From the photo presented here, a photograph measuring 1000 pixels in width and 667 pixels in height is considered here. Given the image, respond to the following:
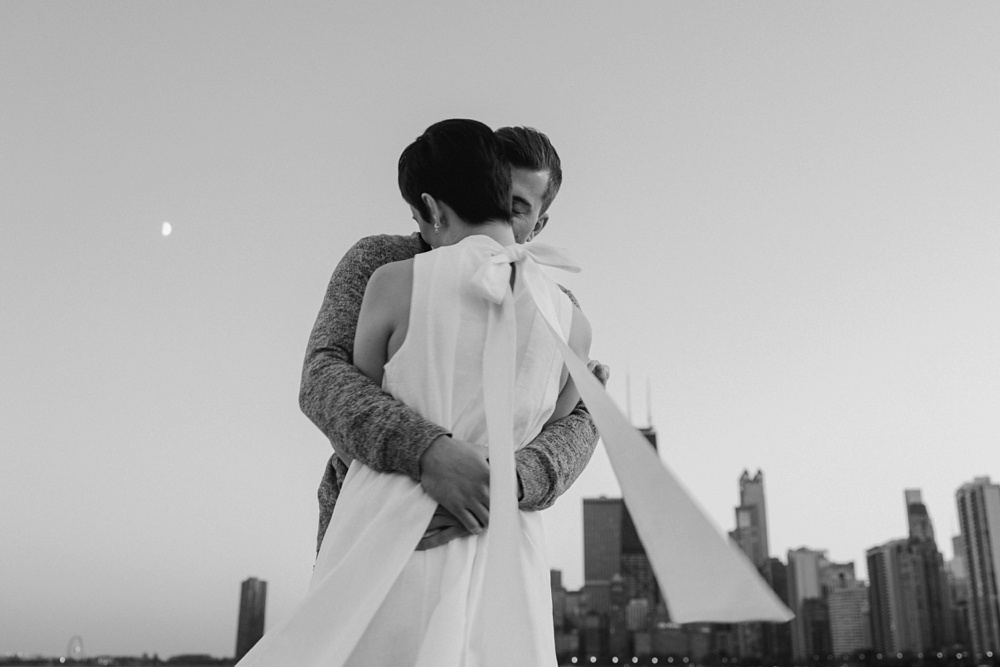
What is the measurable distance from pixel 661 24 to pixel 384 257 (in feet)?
64.8

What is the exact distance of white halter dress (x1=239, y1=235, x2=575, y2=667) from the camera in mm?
1188

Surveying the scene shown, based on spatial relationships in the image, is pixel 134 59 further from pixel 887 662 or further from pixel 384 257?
pixel 887 662

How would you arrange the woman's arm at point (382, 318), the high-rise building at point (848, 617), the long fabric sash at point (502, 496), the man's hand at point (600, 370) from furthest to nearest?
the high-rise building at point (848, 617) → the man's hand at point (600, 370) → the woman's arm at point (382, 318) → the long fabric sash at point (502, 496)

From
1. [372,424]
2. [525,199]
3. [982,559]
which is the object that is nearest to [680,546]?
[372,424]

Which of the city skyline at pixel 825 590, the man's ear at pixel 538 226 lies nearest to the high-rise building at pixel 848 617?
the city skyline at pixel 825 590

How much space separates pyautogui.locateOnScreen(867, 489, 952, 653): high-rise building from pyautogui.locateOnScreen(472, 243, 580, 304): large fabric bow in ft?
301

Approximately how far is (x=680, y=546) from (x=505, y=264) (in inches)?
21.6

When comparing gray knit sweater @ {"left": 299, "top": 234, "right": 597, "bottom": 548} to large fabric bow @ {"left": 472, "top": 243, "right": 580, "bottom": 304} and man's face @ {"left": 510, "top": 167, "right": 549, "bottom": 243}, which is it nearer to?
large fabric bow @ {"left": 472, "top": 243, "right": 580, "bottom": 304}

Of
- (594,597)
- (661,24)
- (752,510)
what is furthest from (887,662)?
(661,24)

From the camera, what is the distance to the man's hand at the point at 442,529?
1.31 metres

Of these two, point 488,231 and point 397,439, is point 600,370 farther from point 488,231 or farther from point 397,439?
point 397,439

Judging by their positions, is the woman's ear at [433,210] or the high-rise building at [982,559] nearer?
the woman's ear at [433,210]

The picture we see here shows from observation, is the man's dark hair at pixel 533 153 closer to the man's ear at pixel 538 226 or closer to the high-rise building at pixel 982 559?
the man's ear at pixel 538 226

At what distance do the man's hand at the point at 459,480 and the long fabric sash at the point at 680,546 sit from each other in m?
0.08
